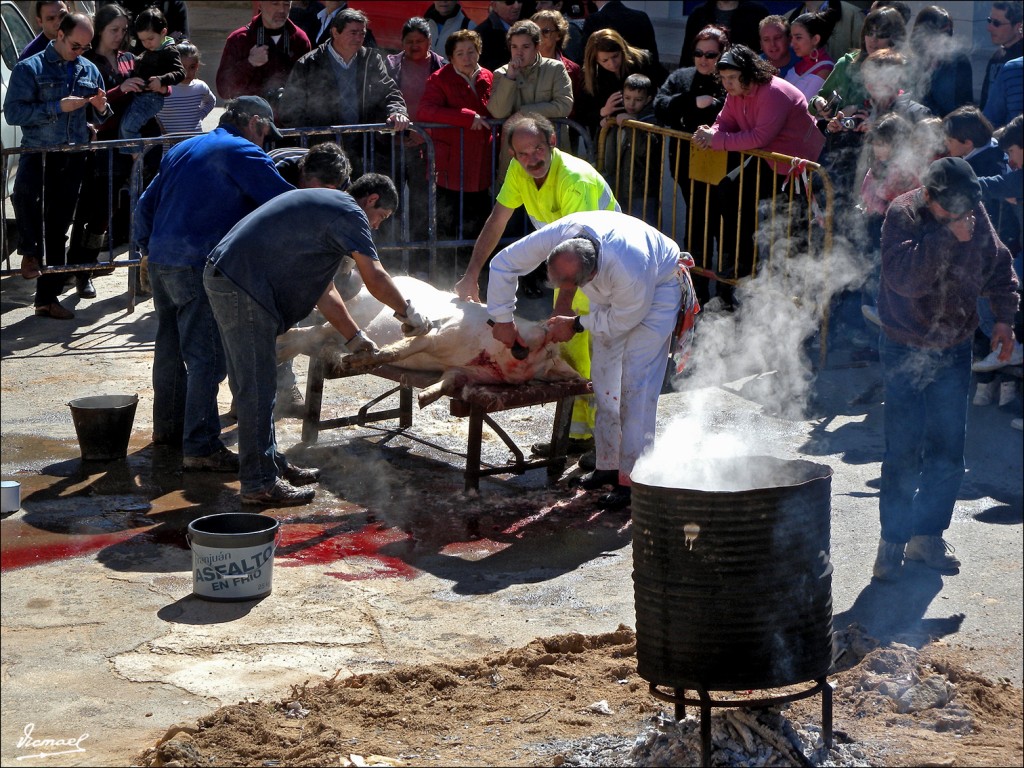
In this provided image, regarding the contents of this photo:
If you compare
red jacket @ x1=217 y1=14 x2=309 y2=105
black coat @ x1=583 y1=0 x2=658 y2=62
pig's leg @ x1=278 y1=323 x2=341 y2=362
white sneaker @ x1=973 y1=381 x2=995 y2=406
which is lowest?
white sneaker @ x1=973 y1=381 x2=995 y2=406

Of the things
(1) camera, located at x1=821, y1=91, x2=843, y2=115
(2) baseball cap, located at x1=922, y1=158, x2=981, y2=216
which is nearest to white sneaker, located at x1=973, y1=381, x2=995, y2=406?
(1) camera, located at x1=821, y1=91, x2=843, y2=115

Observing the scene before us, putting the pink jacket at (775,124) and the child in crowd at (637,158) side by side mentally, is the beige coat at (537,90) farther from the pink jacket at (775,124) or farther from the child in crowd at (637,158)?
the pink jacket at (775,124)

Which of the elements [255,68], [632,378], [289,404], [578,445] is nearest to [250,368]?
[289,404]

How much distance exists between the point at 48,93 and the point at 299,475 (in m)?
4.40

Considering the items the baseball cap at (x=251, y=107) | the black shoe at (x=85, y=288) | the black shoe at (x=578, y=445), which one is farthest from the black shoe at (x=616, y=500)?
the black shoe at (x=85, y=288)

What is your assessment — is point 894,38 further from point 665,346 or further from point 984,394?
point 665,346

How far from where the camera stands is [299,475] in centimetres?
756

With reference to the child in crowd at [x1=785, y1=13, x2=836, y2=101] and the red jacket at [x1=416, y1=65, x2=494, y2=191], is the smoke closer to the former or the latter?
the child in crowd at [x1=785, y1=13, x2=836, y2=101]

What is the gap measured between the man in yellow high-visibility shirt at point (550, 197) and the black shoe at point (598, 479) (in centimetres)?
28

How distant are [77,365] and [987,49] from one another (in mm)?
8623

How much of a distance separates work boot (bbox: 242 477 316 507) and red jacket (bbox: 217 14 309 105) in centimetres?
464

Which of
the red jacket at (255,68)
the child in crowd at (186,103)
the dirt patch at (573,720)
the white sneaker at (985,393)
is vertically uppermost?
the red jacket at (255,68)

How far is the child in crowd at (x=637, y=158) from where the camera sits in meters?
10.6

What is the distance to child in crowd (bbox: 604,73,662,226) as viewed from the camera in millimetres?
10586
